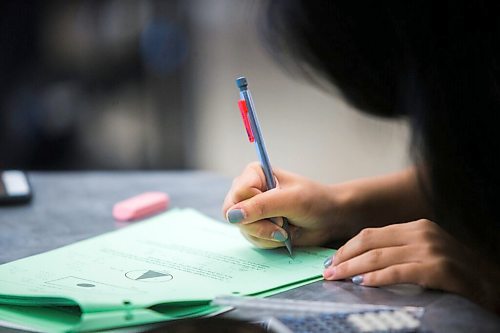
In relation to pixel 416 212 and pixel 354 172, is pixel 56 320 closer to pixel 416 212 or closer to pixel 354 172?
pixel 416 212

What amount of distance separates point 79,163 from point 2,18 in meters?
0.70

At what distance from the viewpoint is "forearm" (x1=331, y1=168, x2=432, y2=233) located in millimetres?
808

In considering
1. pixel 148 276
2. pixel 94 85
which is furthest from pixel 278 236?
pixel 94 85

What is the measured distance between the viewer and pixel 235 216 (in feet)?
2.32

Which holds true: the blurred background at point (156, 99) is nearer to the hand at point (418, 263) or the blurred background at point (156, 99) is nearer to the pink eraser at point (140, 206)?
the pink eraser at point (140, 206)

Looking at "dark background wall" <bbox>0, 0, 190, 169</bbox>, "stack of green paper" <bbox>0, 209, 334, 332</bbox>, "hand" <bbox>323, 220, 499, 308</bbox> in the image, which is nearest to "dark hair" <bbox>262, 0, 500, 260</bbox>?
"hand" <bbox>323, 220, 499, 308</bbox>

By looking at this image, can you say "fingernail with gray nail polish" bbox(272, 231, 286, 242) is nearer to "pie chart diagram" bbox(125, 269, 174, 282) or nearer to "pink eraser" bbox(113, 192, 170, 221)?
"pie chart diagram" bbox(125, 269, 174, 282)

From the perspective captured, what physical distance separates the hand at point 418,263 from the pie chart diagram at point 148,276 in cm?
14

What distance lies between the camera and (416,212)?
857mm

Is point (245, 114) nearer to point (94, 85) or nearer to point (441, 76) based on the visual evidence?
point (441, 76)

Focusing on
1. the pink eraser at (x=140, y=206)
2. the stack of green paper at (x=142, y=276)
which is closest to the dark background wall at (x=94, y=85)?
the pink eraser at (x=140, y=206)

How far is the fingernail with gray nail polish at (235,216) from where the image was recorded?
705 mm

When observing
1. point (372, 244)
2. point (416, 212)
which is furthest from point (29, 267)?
point (416, 212)

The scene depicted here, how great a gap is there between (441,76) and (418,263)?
0.55 ft
